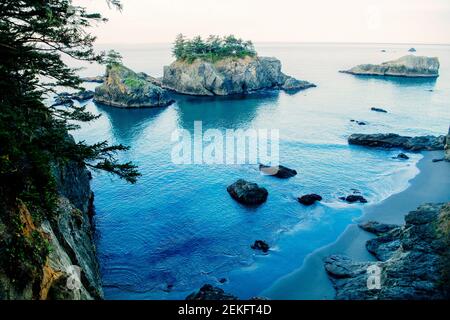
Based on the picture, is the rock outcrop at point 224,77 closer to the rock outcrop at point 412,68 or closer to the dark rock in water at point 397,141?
the dark rock in water at point 397,141

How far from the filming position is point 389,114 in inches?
3826

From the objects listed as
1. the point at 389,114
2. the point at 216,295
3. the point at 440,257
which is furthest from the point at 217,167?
the point at 389,114

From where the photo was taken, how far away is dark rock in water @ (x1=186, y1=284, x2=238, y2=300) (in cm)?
2700

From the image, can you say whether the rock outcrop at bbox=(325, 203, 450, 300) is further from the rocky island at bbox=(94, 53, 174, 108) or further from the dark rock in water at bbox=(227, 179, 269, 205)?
the rocky island at bbox=(94, 53, 174, 108)

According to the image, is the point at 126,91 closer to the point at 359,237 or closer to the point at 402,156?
the point at 402,156

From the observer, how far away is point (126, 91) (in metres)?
103

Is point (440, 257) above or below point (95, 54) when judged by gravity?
below

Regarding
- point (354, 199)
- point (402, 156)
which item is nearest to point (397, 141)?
point (402, 156)

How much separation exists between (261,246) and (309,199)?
13.0 m

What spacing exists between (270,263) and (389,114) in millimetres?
81290

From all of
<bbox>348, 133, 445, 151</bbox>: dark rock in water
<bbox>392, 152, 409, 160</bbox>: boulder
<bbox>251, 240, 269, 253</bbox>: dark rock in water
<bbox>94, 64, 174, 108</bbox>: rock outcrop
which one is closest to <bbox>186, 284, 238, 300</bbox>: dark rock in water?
<bbox>251, 240, 269, 253</bbox>: dark rock in water

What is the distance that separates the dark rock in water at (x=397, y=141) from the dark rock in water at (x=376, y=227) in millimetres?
35491

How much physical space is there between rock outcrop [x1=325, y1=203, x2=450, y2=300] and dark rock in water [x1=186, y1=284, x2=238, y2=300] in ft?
31.6
